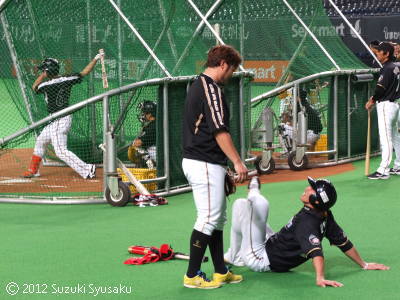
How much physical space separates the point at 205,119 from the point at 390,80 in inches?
236

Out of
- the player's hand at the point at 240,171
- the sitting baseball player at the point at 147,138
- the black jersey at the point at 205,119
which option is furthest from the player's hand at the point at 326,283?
the sitting baseball player at the point at 147,138

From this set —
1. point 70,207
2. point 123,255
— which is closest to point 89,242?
point 123,255

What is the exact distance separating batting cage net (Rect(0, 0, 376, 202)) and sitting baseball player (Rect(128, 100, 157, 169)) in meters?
0.01

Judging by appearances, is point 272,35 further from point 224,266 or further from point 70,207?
point 224,266

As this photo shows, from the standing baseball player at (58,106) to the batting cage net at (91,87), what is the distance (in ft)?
0.04

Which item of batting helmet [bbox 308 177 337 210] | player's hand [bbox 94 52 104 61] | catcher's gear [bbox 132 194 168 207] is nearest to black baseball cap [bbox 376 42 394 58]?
player's hand [bbox 94 52 104 61]

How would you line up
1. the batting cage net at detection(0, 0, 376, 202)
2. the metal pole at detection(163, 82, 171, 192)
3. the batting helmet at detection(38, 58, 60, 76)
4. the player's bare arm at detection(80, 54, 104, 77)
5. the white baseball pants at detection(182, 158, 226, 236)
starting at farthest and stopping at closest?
1. the player's bare arm at detection(80, 54, 104, 77)
2. the batting helmet at detection(38, 58, 60, 76)
3. the batting cage net at detection(0, 0, 376, 202)
4. the metal pole at detection(163, 82, 171, 192)
5. the white baseball pants at detection(182, 158, 226, 236)

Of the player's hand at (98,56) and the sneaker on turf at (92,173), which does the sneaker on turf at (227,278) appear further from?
the player's hand at (98,56)

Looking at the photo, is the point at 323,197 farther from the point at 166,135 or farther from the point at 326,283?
the point at 166,135

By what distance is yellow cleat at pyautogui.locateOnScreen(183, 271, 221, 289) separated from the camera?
6.38m

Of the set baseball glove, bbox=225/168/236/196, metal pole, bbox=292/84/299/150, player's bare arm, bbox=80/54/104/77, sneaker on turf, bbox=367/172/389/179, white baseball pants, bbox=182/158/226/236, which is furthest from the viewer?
metal pole, bbox=292/84/299/150

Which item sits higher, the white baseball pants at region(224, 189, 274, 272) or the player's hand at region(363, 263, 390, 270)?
the white baseball pants at region(224, 189, 274, 272)

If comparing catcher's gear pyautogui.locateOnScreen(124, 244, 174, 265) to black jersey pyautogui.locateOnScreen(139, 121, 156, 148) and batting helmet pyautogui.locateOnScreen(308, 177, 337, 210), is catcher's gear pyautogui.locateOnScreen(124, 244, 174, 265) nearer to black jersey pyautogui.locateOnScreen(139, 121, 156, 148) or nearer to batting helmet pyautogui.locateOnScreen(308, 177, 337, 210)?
batting helmet pyautogui.locateOnScreen(308, 177, 337, 210)

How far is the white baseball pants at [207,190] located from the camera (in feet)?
20.4
